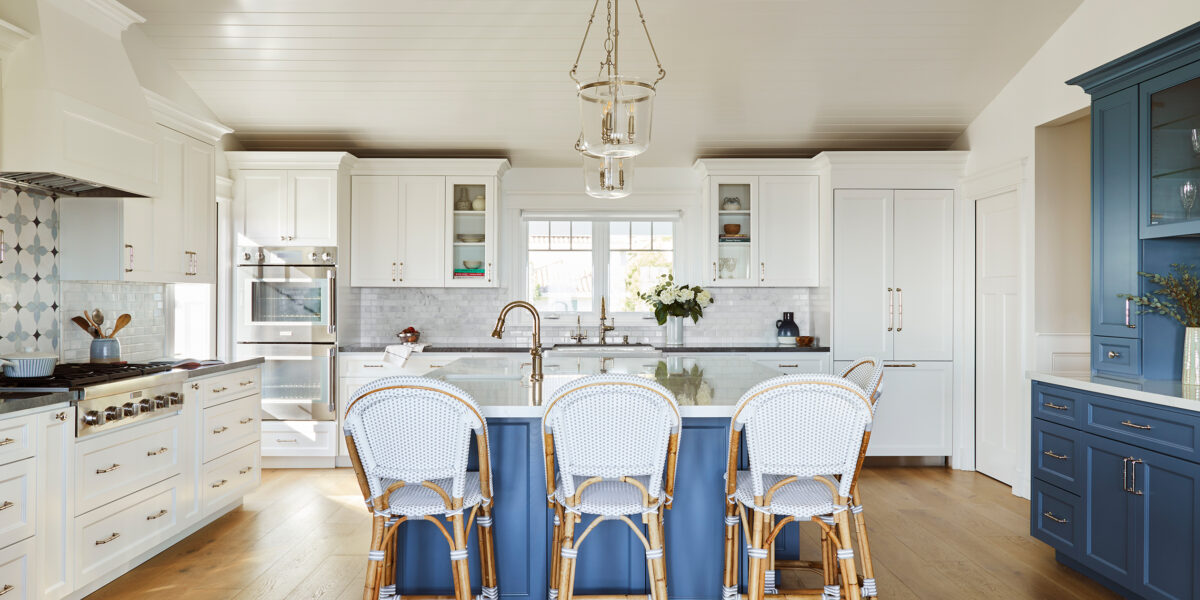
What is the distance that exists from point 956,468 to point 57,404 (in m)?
5.43

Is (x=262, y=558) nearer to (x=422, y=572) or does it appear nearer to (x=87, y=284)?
(x=422, y=572)

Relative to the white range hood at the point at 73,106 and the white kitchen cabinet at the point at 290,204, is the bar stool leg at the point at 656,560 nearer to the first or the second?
the white range hood at the point at 73,106

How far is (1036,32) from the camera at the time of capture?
14.5 feet

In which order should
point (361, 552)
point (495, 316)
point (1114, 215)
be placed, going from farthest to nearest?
1. point (495, 316)
2. point (361, 552)
3. point (1114, 215)

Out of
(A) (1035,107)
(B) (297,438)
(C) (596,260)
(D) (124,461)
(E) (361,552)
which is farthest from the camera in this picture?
(C) (596,260)

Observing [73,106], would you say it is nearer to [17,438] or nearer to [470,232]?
[17,438]

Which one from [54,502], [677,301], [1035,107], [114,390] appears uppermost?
[1035,107]

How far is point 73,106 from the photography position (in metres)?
2.99

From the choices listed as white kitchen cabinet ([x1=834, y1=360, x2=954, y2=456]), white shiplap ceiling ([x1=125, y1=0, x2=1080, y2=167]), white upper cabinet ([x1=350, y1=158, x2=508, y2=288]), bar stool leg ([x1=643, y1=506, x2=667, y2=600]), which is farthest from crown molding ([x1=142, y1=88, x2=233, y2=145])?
white kitchen cabinet ([x1=834, y1=360, x2=954, y2=456])

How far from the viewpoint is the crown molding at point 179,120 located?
12.2 feet

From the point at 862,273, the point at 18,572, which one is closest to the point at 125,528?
the point at 18,572

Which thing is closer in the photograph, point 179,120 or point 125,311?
point 179,120

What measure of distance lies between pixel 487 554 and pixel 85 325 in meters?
2.61

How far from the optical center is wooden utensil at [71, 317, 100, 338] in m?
3.62
